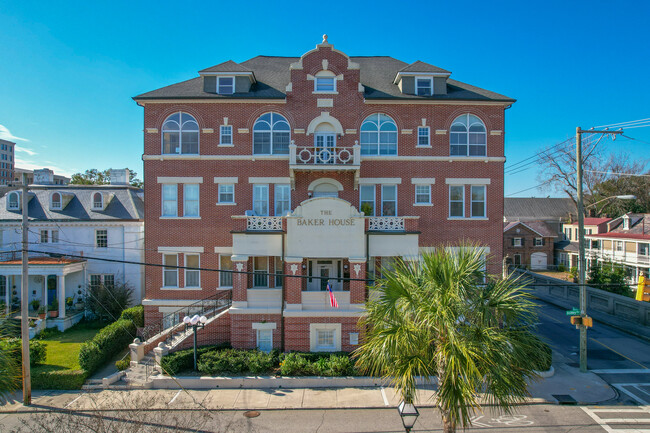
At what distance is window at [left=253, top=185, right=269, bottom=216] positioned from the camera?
2224 cm

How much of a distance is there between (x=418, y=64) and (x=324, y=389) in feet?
61.5

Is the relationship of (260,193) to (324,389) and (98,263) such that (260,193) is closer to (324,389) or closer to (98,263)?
(324,389)

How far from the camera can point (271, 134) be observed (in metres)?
22.2

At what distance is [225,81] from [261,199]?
7215 millimetres

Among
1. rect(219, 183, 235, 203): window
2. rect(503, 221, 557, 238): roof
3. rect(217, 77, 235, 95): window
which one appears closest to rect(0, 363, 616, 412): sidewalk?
rect(219, 183, 235, 203): window

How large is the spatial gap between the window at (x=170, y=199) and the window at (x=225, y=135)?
378cm

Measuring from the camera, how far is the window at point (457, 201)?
73.9 ft

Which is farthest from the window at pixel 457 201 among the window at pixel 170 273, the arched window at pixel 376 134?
the window at pixel 170 273

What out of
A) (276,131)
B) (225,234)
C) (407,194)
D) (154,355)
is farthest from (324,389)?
(276,131)

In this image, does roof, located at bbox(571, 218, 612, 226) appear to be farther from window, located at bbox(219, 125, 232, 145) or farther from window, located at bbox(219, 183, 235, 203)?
window, located at bbox(219, 125, 232, 145)

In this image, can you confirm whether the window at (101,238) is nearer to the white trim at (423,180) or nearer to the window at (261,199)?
the window at (261,199)

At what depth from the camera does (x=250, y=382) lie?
16.6m

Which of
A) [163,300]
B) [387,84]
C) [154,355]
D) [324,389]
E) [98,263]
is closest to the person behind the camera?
[324,389]

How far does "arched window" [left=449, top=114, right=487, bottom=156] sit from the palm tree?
44.6 ft
